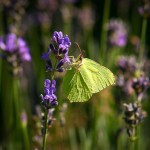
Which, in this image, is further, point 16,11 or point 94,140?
point 16,11

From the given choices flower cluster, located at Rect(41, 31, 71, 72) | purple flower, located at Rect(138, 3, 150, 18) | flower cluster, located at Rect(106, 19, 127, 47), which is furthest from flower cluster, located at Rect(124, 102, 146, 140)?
flower cluster, located at Rect(106, 19, 127, 47)

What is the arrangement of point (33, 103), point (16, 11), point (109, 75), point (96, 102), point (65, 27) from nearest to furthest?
1. point (109, 75)
2. point (16, 11)
3. point (96, 102)
4. point (33, 103)
5. point (65, 27)

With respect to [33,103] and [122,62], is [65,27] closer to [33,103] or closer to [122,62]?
[33,103]

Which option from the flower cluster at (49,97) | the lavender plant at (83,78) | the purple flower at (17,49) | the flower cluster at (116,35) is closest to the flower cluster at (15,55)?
the purple flower at (17,49)

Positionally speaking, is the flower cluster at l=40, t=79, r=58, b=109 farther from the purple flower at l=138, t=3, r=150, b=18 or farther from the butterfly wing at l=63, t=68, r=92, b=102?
the purple flower at l=138, t=3, r=150, b=18

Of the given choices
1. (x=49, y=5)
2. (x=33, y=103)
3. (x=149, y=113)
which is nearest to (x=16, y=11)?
(x=49, y=5)

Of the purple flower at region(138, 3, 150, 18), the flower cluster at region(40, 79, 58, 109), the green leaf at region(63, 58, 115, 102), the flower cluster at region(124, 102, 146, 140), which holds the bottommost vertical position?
the flower cluster at region(124, 102, 146, 140)

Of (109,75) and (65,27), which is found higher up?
(65,27)

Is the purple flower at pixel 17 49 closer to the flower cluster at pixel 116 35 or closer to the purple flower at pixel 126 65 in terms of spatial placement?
the purple flower at pixel 126 65
